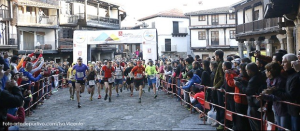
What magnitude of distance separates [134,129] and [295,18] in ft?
32.2

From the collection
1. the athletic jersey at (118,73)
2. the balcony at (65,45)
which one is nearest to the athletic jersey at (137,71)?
the athletic jersey at (118,73)

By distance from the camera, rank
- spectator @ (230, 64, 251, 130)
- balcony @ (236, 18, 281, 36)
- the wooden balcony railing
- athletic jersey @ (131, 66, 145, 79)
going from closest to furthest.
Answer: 1. spectator @ (230, 64, 251, 130)
2. athletic jersey @ (131, 66, 145, 79)
3. balcony @ (236, 18, 281, 36)
4. the wooden balcony railing

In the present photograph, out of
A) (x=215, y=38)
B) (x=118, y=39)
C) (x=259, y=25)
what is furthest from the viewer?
(x=215, y=38)

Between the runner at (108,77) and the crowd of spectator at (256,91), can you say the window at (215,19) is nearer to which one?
the runner at (108,77)

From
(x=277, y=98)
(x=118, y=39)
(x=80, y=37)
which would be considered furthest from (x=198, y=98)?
(x=80, y=37)

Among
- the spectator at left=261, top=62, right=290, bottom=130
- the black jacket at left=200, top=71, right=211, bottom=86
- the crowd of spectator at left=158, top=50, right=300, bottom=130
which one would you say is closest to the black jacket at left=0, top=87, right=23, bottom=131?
the crowd of spectator at left=158, top=50, right=300, bottom=130

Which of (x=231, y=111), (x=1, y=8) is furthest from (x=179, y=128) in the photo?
(x=1, y=8)

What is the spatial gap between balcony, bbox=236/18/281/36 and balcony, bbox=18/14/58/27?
77.8ft

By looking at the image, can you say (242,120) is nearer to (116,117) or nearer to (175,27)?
(116,117)

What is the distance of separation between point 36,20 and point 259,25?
26.7 m

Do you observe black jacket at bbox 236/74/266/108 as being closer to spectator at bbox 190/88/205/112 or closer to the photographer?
spectator at bbox 190/88/205/112

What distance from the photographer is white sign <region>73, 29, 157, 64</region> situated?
83.8 ft

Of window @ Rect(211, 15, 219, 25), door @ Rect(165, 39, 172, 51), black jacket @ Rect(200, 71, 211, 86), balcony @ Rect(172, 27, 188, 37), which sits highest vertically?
window @ Rect(211, 15, 219, 25)

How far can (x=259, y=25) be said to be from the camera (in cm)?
2781
